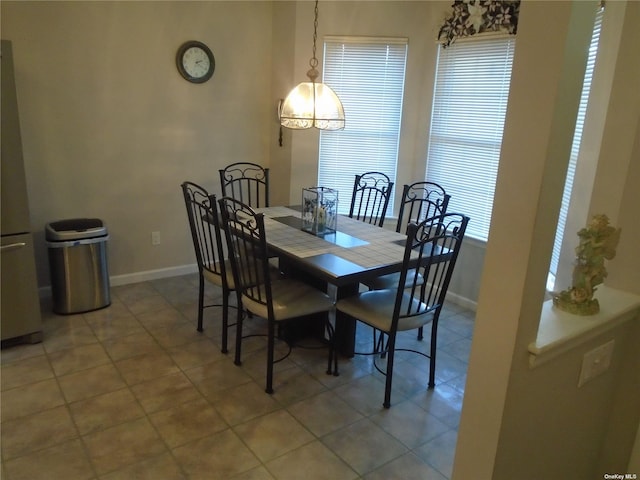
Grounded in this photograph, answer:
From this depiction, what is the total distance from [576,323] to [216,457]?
1626mm

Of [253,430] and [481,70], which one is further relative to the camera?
[481,70]

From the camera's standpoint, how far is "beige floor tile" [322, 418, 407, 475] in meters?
2.20

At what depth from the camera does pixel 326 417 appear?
2.51m

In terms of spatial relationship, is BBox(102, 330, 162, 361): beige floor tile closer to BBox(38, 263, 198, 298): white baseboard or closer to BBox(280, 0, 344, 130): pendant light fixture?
BBox(38, 263, 198, 298): white baseboard

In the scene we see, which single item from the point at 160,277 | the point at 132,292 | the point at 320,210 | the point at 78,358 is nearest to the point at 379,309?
the point at 320,210

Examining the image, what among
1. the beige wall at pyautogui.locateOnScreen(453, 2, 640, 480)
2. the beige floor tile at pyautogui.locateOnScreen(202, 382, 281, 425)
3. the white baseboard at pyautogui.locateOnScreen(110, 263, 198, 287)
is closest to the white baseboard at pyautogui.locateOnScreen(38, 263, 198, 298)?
the white baseboard at pyautogui.locateOnScreen(110, 263, 198, 287)

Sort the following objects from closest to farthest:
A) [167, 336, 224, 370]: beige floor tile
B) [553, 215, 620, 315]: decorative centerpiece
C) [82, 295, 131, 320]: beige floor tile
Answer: [553, 215, 620, 315]: decorative centerpiece → [167, 336, 224, 370]: beige floor tile → [82, 295, 131, 320]: beige floor tile

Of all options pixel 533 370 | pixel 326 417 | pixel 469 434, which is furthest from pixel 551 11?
pixel 326 417

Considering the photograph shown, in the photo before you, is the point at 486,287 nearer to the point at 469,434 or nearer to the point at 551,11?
the point at 469,434

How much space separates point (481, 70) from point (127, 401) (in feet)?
Answer: 10.9

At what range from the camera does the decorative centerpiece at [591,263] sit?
4.86 ft

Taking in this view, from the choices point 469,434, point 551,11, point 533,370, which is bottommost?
point 469,434

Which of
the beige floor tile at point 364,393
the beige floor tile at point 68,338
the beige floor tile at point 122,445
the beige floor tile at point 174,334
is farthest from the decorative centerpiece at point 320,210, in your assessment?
the beige floor tile at point 68,338

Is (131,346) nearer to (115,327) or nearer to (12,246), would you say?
(115,327)
